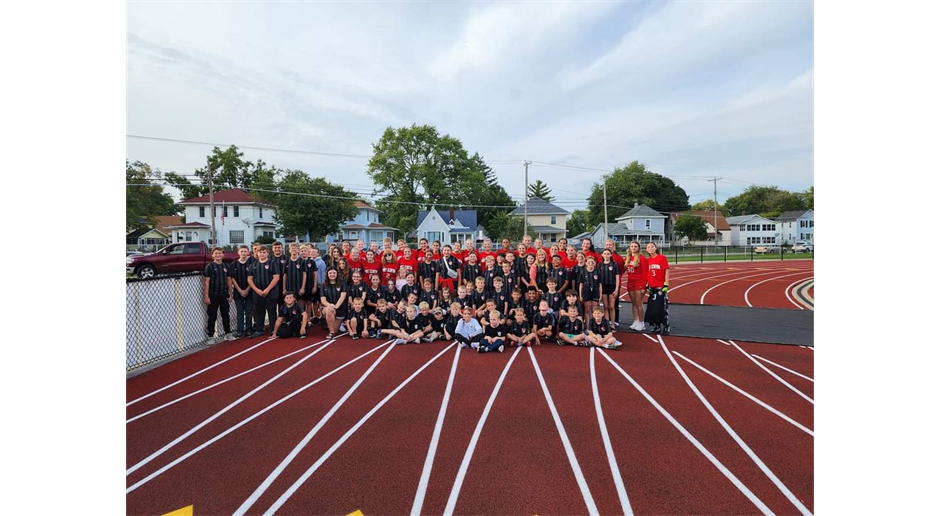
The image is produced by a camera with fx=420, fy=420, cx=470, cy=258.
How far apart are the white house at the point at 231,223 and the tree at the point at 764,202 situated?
75.4 m


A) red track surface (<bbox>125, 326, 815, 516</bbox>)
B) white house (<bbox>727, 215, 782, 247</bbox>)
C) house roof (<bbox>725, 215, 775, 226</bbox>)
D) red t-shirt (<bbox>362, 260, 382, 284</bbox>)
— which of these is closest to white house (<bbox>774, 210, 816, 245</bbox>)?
white house (<bbox>727, 215, 782, 247</bbox>)

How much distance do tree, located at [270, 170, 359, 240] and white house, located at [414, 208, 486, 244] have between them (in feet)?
36.3

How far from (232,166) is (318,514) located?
61207mm

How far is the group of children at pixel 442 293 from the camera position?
7.61 meters

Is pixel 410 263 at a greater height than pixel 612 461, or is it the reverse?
pixel 410 263

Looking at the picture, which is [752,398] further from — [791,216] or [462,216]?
[791,216]

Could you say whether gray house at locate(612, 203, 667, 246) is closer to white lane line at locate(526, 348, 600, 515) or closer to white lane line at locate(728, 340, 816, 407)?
white lane line at locate(728, 340, 816, 407)

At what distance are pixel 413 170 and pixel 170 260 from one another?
30.9 m

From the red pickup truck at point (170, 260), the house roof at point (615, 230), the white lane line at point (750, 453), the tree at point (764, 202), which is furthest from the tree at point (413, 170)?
the tree at point (764, 202)

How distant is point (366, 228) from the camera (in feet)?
161

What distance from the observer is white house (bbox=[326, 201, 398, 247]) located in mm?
47384

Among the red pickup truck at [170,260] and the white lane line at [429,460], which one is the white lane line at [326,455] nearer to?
the white lane line at [429,460]

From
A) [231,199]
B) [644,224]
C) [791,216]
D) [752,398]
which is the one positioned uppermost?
[791,216]

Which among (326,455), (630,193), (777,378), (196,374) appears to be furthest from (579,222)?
(326,455)
